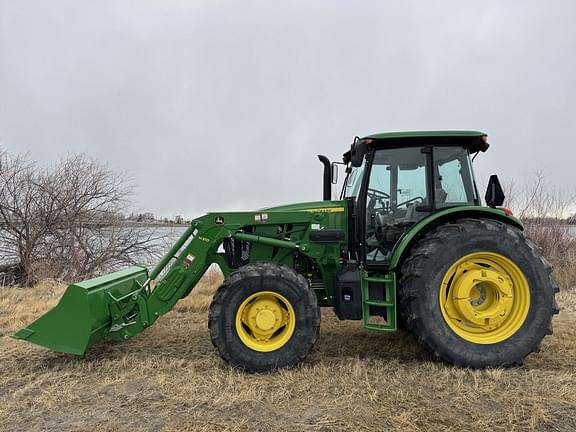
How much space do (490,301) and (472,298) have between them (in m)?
0.15

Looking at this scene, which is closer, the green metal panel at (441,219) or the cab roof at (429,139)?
the green metal panel at (441,219)

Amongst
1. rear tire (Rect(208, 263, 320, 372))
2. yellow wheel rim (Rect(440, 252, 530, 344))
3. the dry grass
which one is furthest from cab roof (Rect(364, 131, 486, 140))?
the dry grass

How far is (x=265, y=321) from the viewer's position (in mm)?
3551

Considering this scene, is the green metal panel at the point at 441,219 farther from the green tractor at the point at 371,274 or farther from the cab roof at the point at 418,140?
the cab roof at the point at 418,140

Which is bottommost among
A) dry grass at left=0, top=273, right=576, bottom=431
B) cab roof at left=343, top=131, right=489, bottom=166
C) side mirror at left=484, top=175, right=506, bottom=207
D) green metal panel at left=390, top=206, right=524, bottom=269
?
dry grass at left=0, top=273, right=576, bottom=431

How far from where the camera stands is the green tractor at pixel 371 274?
3500 millimetres

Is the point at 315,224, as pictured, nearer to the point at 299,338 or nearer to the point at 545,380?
the point at 299,338

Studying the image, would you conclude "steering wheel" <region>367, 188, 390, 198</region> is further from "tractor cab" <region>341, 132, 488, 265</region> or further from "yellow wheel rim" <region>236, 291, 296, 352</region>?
"yellow wheel rim" <region>236, 291, 296, 352</region>

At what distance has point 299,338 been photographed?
11.6ft

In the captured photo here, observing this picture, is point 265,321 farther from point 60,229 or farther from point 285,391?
point 60,229

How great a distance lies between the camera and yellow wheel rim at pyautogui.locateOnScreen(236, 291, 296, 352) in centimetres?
355

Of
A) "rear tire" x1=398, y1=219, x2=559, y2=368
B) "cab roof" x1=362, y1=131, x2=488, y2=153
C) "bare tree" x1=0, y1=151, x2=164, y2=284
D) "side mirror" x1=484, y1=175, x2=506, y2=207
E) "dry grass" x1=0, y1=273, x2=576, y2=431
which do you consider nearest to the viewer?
"dry grass" x1=0, y1=273, x2=576, y2=431

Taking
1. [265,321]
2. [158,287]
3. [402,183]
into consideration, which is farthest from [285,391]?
[402,183]

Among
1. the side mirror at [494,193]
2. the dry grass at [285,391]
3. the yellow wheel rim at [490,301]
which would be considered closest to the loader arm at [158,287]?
the dry grass at [285,391]
